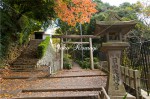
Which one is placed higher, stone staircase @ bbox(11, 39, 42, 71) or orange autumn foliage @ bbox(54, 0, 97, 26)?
orange autumn foliage @ bbox(54, 0, 97, 26)

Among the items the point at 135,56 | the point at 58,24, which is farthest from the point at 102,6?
the point at 135,56

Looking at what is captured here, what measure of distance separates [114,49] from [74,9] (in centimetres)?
923

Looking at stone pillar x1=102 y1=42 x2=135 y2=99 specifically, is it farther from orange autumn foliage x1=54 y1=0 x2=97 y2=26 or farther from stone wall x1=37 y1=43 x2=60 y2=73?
orange autumn foliage x1=54 y1=0 x2=97 y2=26

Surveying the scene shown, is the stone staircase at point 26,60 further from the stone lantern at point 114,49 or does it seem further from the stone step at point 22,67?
the stone lantern at point 114,49

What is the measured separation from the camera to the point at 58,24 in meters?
29.5

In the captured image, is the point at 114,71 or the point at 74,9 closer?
→ the point at 114,71

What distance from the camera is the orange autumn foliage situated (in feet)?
48.8

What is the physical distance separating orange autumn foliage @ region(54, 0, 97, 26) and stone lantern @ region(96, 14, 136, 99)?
864 centimetres

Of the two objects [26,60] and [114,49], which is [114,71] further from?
[26,60]

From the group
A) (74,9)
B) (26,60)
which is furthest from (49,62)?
(74,9)

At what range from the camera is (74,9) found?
1523 centimetres

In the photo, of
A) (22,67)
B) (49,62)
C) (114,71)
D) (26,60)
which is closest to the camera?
(114,71)

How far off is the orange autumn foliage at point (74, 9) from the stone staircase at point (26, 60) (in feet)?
Answer: 16.0

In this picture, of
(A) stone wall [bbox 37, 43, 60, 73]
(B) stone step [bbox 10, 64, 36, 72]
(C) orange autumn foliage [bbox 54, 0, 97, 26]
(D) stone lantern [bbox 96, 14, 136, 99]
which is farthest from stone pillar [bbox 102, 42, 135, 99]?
(B) stone step [bbox 10, 64, 36, 72]
